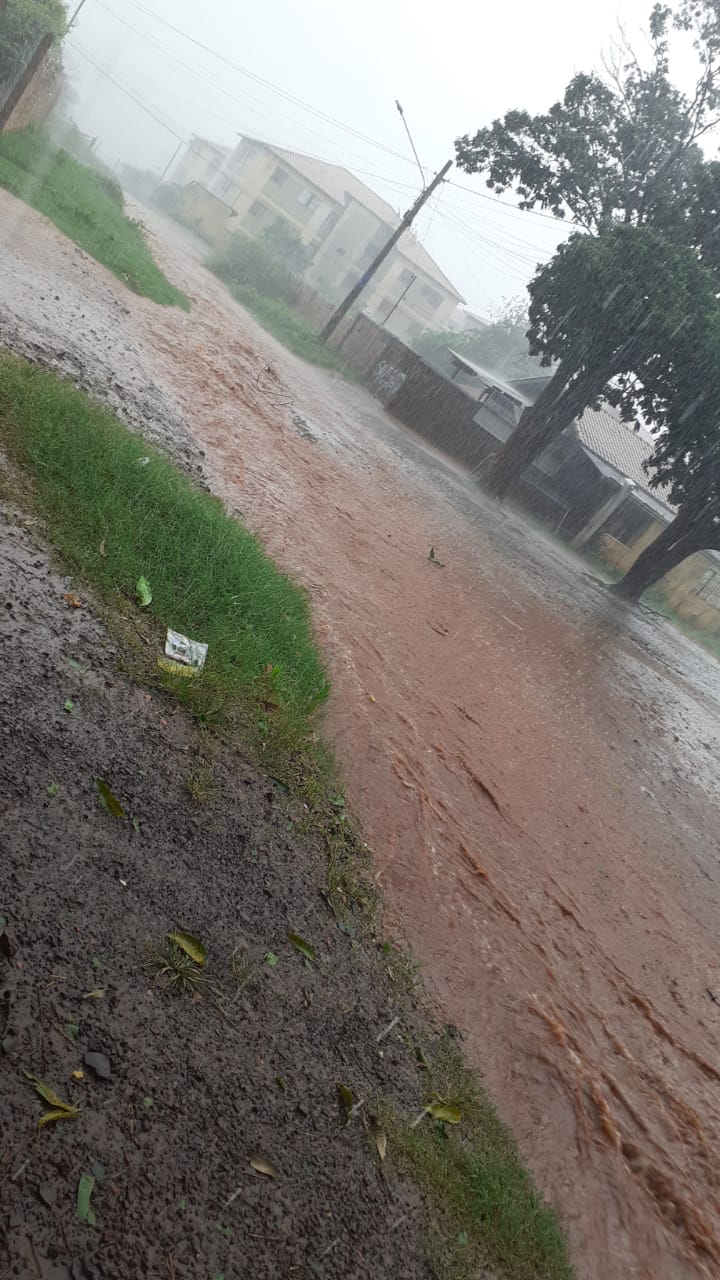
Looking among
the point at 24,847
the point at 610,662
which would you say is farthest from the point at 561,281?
the point at 24,847

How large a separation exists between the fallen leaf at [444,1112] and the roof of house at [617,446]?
76.2 ft

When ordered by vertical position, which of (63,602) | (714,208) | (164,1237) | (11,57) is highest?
(714,208)

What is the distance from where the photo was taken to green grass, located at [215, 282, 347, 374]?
69.2 feet

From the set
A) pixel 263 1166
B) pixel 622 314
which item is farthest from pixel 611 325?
pixel 263 1166

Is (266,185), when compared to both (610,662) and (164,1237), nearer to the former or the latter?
(610,662)

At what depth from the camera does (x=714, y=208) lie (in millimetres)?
15336

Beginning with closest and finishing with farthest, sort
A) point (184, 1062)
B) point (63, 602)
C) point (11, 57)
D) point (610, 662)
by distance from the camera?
point (184, 1062) < point (63, 602) < point (610, 662) < point (11, 57)

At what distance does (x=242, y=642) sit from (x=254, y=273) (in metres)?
28.2

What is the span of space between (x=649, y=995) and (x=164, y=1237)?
346 cm

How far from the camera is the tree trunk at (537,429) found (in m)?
18.1

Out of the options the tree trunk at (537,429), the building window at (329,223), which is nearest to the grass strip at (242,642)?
the tree trunk at (537,429)

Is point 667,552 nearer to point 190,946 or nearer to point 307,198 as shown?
point 190,946

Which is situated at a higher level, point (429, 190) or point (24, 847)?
point (429, 190)

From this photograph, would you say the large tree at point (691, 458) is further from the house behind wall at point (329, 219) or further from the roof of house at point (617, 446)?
the house behind wall at point (329, 219)
